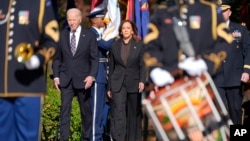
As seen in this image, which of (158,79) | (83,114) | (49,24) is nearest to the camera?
(158,79)

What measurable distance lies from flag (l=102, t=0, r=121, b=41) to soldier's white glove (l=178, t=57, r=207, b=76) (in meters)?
4.00

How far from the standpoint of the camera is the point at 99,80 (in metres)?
11.4

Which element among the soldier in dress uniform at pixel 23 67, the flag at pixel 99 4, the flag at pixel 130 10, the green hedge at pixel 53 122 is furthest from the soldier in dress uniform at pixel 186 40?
the green hedge at pixel 53 122

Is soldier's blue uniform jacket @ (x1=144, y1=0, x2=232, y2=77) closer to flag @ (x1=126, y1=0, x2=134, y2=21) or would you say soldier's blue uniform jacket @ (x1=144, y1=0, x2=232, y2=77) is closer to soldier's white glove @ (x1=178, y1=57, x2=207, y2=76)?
soldier's white glove @ (x1=178, y1=57, x2=207, y2=76)

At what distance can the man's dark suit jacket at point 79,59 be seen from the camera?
10.9m

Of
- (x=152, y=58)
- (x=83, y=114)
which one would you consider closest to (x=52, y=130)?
(x=83, y=114)

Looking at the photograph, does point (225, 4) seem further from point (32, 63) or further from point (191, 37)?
point (32, 63)

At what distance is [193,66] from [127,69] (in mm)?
3819

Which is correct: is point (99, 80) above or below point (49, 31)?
below

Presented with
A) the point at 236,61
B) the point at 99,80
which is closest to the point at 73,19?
the point at 99,80

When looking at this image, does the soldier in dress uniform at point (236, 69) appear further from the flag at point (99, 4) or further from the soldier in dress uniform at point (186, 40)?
the soldier in dress uniform at point (186, 40)

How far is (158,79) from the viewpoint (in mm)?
7453

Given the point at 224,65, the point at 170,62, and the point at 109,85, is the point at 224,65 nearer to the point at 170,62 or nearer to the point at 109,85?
the point at 109,85

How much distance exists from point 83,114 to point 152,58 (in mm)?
3569
